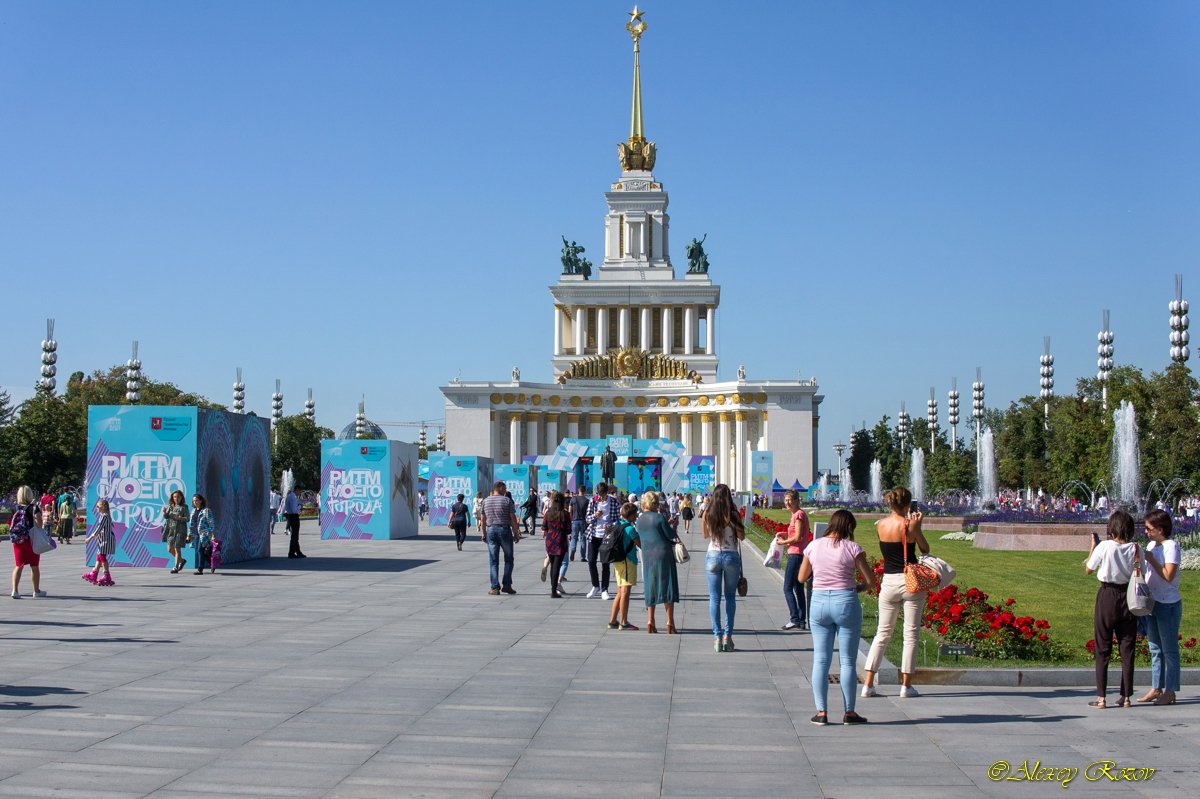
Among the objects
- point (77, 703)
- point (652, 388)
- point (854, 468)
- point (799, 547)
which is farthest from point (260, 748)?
point (854, 468)

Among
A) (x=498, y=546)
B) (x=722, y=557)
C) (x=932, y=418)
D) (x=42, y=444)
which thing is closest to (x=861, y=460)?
(x=932, y=418)

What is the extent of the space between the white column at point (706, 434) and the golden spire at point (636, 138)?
27383 millimetres

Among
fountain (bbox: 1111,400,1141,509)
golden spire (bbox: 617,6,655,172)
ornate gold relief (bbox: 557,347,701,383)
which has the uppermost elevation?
golden spire (bbox: 617,6,655,172)

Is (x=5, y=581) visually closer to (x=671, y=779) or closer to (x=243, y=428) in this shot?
(x=243, y=428)

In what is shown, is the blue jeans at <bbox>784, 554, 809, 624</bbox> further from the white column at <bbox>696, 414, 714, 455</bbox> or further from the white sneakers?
the white column at <bbox>696, 414, 714, 455</bbox>

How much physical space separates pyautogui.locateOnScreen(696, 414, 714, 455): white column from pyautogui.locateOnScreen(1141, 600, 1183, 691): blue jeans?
90.2 meters

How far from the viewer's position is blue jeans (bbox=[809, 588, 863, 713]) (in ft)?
31.2

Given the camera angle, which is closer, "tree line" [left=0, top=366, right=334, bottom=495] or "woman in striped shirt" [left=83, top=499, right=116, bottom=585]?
"woman in striped shirt" [left=83, top=499, right=116, bottom=585]

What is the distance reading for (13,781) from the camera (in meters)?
7.32

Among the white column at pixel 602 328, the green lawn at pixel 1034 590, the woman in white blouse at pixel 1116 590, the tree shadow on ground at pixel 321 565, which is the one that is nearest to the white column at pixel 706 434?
the white column at pixel 602 328

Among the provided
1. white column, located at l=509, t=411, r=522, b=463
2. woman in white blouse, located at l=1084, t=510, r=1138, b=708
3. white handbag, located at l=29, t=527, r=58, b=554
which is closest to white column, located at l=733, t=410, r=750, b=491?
white column, located at l=509, t=411, r=522, b=463

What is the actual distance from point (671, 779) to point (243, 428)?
21.4m

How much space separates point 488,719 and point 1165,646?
5.45 metres

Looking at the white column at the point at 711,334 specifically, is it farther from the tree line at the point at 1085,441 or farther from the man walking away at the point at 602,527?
the man walking away at the point at 602,527
